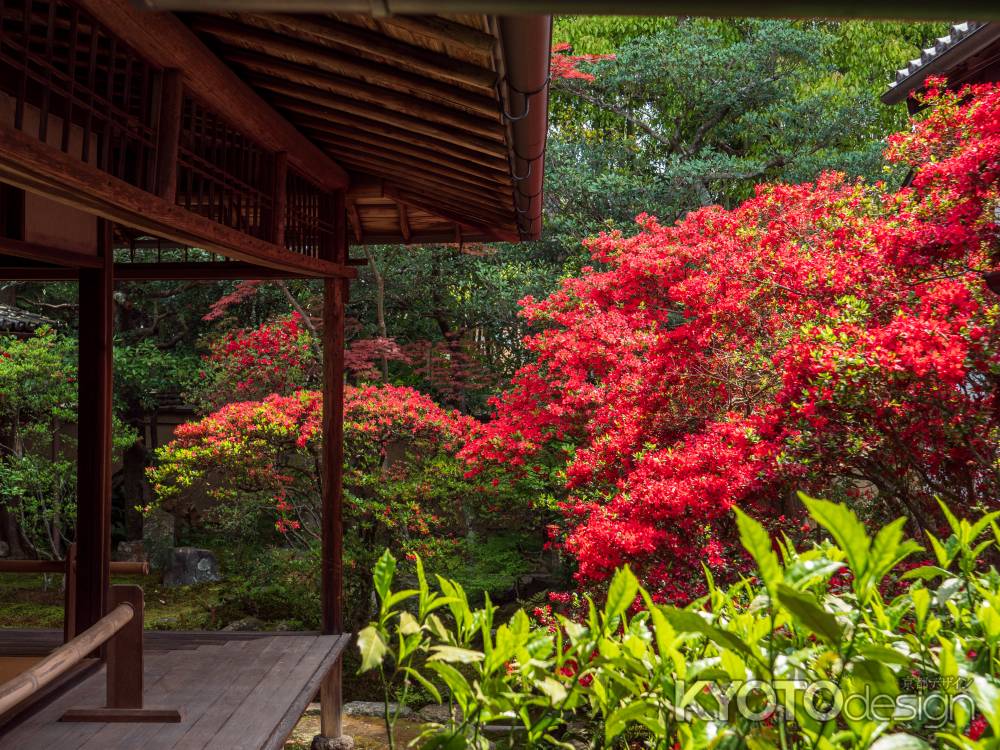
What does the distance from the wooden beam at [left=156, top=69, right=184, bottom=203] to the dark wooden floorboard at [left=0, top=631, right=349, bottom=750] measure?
2136 mm

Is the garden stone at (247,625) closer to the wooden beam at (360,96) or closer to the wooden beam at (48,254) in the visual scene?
the wooden beam at (48,254)

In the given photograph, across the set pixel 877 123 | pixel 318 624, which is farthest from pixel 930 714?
pixel 877 123

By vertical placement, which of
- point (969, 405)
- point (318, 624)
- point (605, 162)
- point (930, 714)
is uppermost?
point (605, 162)

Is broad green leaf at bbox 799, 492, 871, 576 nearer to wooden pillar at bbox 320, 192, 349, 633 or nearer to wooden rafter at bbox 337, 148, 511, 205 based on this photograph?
wooden rafter at bbox 337, 148, 511, 205

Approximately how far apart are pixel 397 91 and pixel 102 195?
4.15 ft

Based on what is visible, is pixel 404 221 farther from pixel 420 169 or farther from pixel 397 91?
pixel 397 91

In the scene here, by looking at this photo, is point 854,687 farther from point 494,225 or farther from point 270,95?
point 494,225

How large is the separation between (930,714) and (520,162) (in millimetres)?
2754

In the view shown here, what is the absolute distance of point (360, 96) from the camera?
351 cm

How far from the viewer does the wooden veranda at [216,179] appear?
103 inches

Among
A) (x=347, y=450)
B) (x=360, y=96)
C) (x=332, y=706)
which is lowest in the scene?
(x=332, y=706)

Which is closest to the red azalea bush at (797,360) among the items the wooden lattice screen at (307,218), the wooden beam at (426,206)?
the wooden beam at (426,206)

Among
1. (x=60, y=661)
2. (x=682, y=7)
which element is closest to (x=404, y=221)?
(x=60, y=661)

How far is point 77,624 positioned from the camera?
4.34 metres
